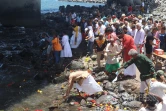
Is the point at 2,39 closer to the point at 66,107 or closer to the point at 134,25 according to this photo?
the point at 134,25

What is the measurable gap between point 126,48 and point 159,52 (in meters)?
1.67

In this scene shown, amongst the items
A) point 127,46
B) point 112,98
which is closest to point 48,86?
point 112,98

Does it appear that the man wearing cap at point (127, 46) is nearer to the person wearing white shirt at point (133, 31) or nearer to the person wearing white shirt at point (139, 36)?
the person wearing white shirt at point (139, 36)

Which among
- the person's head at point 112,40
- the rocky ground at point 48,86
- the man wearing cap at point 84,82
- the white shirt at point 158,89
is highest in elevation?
the person's head at point 112,40

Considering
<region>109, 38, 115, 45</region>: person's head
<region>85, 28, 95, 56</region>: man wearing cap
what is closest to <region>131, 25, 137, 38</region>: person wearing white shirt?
<region>85, 28, 95, 56</region>: man wearing cap

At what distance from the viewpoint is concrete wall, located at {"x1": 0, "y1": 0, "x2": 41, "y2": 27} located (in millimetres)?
28391

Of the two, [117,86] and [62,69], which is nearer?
[117,86]

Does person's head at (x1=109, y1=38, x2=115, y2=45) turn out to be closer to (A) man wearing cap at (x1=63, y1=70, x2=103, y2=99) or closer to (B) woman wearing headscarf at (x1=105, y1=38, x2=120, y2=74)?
(B) woman wearing headscarf at (x1=105, y1=38, x2=120, y2=74)

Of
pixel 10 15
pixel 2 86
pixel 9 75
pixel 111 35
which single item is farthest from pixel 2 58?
A: pixel 10 15

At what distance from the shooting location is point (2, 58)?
1530cm

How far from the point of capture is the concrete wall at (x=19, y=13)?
2839 centimetres

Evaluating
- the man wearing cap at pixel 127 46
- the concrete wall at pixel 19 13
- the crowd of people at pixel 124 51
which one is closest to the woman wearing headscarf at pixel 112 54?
the crowd of people at pixel 124 51

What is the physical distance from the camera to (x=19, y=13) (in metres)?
28.7

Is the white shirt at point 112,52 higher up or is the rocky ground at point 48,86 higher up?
the white shirt at point 112,52
